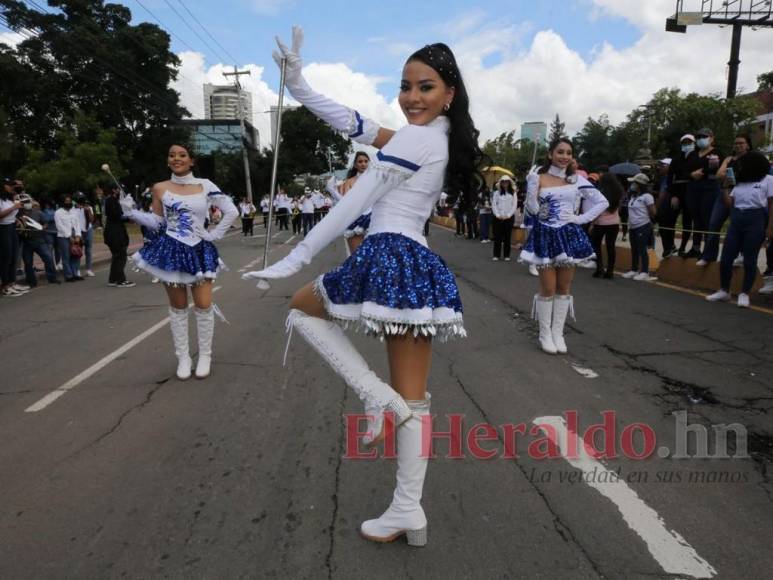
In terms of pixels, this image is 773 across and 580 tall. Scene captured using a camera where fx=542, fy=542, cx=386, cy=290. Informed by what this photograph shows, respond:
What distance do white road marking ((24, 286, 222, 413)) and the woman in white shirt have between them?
7558 millimetres

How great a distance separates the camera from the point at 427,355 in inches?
89.4

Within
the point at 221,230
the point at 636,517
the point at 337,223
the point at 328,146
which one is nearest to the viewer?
the point at 337,223

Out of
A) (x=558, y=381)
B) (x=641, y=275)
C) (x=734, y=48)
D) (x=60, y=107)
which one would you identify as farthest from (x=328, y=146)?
(x=558, y=381)

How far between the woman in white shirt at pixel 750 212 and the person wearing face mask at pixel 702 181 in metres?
1.62

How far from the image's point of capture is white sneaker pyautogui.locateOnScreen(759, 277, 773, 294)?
25.2ft

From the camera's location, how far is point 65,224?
11.0 m

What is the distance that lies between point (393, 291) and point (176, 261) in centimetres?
299

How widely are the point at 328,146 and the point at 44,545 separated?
78841mm

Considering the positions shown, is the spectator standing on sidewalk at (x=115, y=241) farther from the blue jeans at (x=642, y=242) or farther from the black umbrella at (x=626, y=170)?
the black umbrella at (x=626, y=170)

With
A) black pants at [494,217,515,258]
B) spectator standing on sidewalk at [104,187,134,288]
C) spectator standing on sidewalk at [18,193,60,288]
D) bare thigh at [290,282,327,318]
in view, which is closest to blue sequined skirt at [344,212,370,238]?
bare thigh at [290,282,327,318]

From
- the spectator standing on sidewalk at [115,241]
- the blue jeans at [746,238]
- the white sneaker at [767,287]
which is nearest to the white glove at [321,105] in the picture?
the blue jeans at [746,238]

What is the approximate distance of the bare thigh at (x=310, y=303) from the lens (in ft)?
7.31

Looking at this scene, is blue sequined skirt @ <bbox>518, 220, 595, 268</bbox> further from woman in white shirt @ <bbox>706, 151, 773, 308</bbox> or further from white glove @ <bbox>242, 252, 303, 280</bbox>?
white glove @ <bbox>242, 252, 303, 280</bbox>

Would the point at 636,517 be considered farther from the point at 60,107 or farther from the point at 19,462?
the point at 60,107
